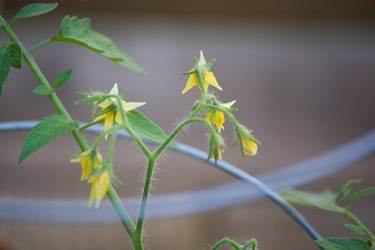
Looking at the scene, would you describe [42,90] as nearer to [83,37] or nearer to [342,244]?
[83,37]

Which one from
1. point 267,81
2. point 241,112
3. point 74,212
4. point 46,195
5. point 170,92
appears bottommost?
point 46,195

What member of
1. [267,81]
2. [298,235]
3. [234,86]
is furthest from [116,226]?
[267,81]

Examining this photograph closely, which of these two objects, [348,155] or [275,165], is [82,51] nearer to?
[275,165]

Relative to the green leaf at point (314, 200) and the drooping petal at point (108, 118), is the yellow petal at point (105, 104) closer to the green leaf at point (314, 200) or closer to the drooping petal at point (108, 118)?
the drooping petal at point (108, 118)

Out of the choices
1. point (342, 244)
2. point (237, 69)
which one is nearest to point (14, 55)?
point (342, 244)

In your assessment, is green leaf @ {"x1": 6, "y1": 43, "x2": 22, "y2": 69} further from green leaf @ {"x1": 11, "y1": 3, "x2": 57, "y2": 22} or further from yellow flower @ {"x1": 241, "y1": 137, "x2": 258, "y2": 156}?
yellow flower @ {"x1": 241, "y1": 137, "x2": 258, "y2": 156}

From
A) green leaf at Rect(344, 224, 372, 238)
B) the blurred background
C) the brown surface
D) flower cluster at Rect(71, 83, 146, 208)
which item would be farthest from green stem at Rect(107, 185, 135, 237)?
the brown surface
